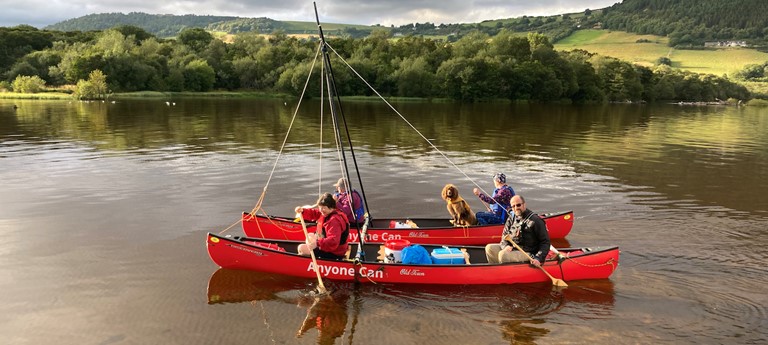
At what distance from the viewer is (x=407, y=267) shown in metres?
12.1

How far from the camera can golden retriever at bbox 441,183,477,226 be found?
14.9m

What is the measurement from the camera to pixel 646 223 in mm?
18141

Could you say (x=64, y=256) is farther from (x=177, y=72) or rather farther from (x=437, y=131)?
(x=177, y=72)

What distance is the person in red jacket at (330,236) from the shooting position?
1198 cm

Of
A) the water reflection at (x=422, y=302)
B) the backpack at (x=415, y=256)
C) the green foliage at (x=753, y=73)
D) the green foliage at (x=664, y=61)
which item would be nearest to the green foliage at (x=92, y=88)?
the water reflection at (x=422, y=302)

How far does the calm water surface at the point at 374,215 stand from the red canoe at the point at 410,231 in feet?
4.87

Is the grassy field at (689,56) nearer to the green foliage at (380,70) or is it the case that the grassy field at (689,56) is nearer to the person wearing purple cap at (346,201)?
the green foliage at (380,70)

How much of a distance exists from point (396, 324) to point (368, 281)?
1864mm

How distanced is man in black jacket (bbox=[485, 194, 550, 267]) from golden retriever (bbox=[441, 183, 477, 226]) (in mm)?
2402

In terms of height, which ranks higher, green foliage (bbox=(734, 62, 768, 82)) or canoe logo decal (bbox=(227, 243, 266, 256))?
green foliage (bbox=(734, 62, 768, 82))

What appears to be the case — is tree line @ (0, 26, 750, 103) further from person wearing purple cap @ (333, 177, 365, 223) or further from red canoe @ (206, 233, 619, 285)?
red canoe @ (206, 233, 619, 285)

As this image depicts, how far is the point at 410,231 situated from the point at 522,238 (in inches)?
144

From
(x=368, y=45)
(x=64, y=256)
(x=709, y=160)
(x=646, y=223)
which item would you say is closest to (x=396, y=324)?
(x=64, y=256)

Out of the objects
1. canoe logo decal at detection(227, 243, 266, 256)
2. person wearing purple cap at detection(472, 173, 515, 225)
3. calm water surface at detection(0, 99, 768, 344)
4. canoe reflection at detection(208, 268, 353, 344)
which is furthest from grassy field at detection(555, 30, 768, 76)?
canoe logo decal at detection(227, 243, 266, 256)
